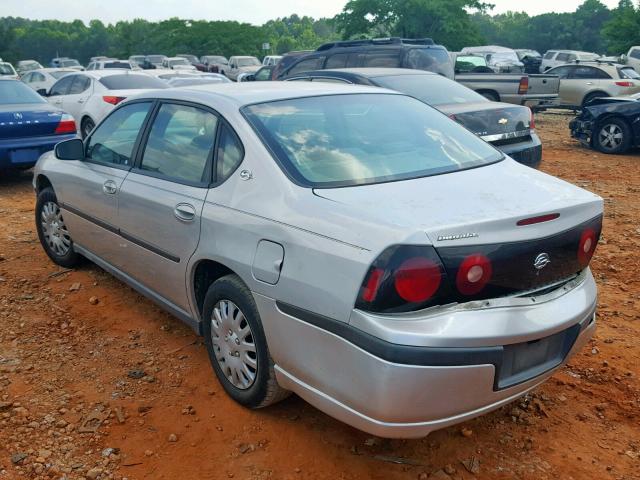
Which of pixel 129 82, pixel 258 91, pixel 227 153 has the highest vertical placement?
pixel 258 91

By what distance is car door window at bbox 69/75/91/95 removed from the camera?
11288mm

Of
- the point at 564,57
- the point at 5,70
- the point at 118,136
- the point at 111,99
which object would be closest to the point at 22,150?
the point at 111,99

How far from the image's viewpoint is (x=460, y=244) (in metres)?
2.36

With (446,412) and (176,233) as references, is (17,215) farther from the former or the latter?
(446,412)

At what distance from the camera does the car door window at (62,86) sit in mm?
11727

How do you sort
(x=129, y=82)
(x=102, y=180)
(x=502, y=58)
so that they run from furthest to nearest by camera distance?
(x=502, y=58)
(x=129, y=82)
(x=102, y=180)

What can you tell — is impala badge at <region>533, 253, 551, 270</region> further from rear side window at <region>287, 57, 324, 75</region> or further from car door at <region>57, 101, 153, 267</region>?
rear side window at <region>287, 57, 324, 75</region>

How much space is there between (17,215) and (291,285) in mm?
5612

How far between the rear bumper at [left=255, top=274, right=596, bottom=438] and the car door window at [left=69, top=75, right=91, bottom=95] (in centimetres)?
991

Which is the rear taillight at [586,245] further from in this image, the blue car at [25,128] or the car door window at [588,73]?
the car door window at [588,73]

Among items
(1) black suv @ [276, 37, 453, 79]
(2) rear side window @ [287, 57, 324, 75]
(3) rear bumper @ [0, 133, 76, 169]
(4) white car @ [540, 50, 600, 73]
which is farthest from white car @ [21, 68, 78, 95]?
(4) white car @ [540, 50, 600, 73]

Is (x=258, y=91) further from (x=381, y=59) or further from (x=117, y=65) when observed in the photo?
(x=117, y=65)

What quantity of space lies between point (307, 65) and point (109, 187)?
24.8 ft

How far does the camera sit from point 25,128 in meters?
7.95
